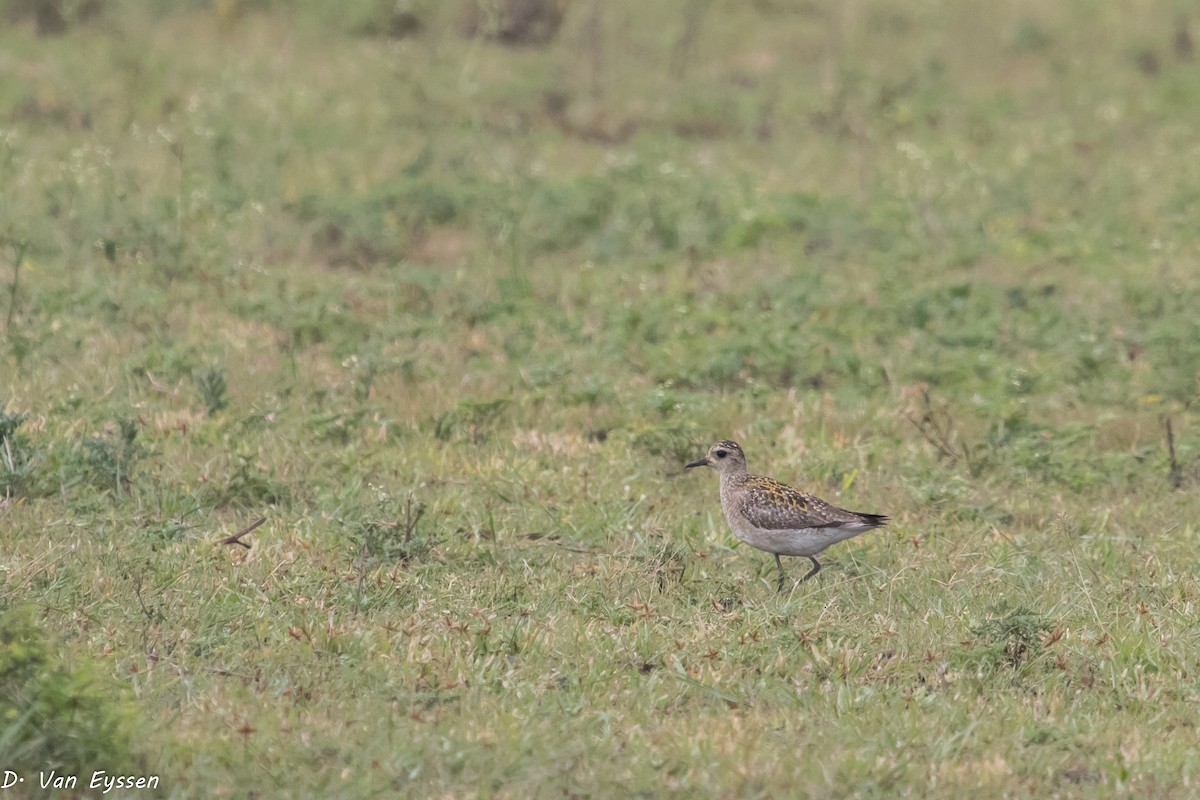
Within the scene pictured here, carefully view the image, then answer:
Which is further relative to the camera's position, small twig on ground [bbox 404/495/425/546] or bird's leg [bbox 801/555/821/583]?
bird's leg [bbox 801/555/821/583]

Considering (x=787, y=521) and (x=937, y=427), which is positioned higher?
(x=787, y=521)

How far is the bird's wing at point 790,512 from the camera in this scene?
7.98m

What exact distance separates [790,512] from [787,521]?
0.17 feet

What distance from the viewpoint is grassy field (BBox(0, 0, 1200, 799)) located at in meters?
6.04

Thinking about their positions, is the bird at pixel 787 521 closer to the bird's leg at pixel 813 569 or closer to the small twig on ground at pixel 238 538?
the bird's leg at pixel 813 569

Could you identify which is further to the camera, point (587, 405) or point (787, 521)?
point (587, 405)

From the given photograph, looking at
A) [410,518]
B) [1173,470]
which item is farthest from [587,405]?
[1173,470]

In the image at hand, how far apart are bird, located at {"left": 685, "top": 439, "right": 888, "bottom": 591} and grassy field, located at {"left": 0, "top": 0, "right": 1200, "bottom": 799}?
0.83 ft

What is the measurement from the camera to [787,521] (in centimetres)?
798

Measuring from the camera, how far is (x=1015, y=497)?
9461 mm

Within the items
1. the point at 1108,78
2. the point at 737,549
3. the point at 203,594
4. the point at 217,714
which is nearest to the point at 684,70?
the point at 1108,78

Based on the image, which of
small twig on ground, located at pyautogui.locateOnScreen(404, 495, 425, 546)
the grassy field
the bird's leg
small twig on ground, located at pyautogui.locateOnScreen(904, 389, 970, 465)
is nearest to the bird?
the bird's leg

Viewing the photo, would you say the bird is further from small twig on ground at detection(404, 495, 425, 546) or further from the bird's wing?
small twig on ground at detection(404, 495, 425, 546)

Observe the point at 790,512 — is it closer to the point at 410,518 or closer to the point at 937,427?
the point at 410,518
